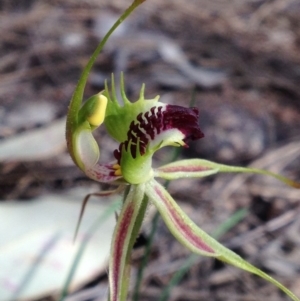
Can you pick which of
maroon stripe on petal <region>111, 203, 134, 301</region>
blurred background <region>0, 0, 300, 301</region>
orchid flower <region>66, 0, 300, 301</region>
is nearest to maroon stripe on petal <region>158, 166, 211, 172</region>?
orchid flower <region>66, 0, 300, 301</region>

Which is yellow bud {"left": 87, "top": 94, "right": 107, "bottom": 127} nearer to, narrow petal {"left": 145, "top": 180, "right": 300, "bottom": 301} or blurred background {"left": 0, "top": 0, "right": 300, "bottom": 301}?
narrow petal {"left": 145, "top": 180, "right": 300, "bottom": 301}

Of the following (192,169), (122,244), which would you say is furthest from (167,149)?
(122,244)

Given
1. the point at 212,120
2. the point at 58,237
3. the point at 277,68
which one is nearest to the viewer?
the point at 58,237

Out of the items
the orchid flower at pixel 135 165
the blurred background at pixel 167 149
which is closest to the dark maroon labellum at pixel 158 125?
the orchid flower at pixel 135 165

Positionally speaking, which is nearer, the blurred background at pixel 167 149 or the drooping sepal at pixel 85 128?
the drooping sepal at pixel 85 128

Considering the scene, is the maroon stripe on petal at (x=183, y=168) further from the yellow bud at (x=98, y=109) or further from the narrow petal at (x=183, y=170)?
the yellow bud at (x=98, y=109)

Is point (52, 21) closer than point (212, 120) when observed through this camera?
No

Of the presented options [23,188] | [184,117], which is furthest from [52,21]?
[184,117]

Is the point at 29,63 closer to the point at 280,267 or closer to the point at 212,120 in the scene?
the point at 212,120
